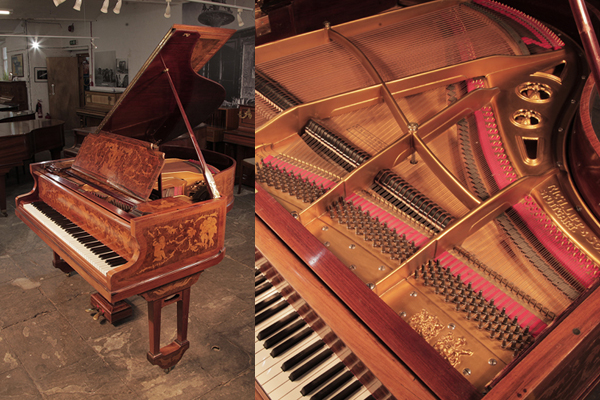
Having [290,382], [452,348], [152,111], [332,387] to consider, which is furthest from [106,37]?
[452,348]

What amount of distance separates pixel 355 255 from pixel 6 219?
17.3 feet

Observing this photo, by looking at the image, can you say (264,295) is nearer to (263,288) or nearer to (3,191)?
(263,288)

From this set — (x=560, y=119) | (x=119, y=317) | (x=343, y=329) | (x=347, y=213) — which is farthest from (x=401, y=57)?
(x=119, y=317)

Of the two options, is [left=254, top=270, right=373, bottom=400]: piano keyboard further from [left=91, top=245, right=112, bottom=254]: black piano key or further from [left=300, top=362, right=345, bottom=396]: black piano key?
[left=91, top=245, right=112, bottom=254]: black piano key

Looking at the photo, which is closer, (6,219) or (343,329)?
(343,329)

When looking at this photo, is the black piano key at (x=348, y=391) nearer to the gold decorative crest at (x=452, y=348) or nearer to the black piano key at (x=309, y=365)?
the black piano key at (x=309, y=365)

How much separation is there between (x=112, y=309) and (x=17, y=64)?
340 inches

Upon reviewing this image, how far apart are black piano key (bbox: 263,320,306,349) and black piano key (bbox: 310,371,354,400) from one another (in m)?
0.23

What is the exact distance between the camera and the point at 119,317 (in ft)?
10.3

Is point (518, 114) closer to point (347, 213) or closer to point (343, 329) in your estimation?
point (347, 213)

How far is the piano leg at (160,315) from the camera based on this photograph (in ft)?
8.17

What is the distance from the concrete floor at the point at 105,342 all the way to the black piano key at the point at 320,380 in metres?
1.32

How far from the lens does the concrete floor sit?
100.0 inches

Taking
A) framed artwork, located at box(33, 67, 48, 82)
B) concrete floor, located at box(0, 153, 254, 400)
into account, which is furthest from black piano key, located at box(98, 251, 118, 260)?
framed artwork, located at box(33, 67, 48, 82)
